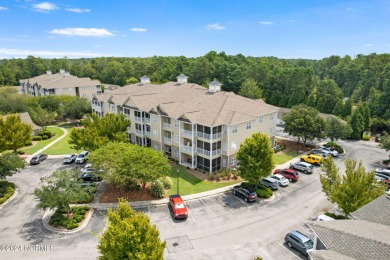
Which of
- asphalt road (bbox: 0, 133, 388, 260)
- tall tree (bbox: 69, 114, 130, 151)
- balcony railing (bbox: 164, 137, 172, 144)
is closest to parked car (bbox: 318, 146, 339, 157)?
asphalt road (bbox: 0, 133, 388, 260)

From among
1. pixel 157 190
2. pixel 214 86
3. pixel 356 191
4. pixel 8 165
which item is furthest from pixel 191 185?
pixel 214 86

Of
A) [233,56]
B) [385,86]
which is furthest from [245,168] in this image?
[233,56]

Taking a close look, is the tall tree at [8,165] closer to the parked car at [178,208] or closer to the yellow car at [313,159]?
the parked car at [178,208]

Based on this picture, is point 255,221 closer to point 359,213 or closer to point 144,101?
point 359,213

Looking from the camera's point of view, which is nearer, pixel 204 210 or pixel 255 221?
pixel 255 221

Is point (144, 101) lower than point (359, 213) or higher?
higher

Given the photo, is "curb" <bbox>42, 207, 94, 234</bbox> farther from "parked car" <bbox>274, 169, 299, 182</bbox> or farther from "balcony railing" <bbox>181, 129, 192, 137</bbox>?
"parked car" <bbox>274, 169, 299, 182</bbox>
